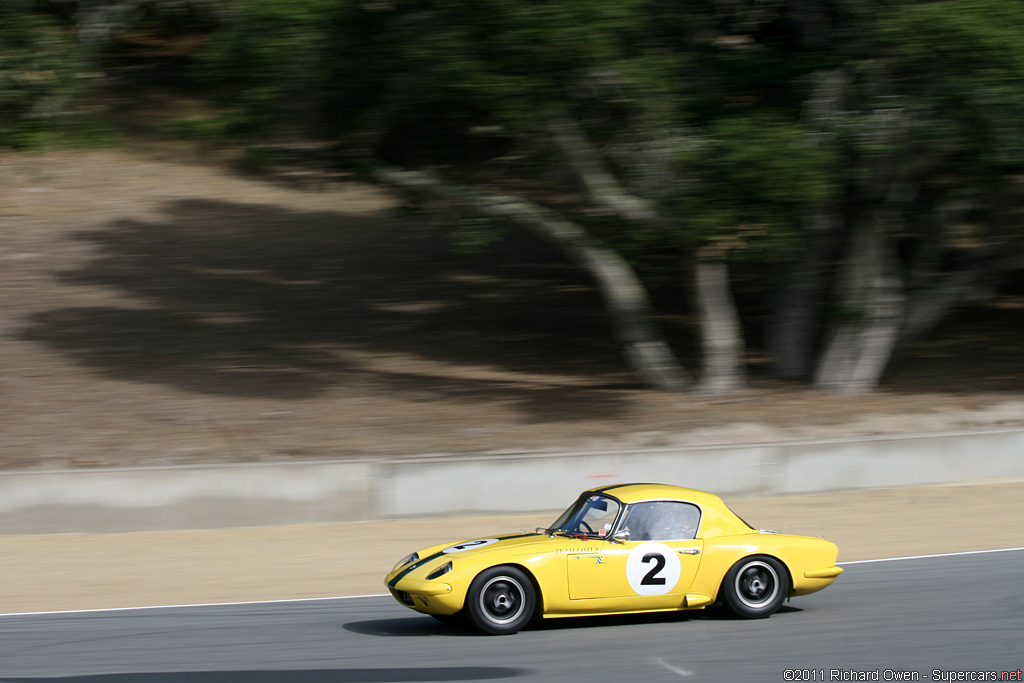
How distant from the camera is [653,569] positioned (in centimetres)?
746

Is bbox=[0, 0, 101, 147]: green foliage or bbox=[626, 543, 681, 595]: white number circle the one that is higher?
bbox=[0, 0, 101, 147]: green foliage

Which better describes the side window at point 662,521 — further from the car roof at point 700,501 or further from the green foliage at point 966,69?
the green foliage at point 966,69

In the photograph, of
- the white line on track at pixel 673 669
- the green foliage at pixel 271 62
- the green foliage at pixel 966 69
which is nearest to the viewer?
the white line on track at pixel 673 669

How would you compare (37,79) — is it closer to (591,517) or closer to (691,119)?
(691,119)

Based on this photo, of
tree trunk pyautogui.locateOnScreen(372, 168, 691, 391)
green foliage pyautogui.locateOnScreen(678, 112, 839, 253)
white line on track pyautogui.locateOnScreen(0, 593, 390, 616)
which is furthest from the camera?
tree trunk pyautogui.locateOnScreen(372, 168, 691, 391)

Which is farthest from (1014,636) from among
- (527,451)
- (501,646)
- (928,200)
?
(928,200)

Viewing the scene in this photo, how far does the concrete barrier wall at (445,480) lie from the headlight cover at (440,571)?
5.31 meters

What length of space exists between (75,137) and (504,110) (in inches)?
931

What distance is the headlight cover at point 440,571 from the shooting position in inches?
281

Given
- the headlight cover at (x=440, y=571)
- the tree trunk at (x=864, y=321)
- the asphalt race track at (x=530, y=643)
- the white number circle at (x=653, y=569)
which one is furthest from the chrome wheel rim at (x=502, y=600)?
the tree trunk at (x=864, y=321)

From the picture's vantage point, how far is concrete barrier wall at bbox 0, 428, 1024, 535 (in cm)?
1173

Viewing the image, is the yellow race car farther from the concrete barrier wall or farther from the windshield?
the concrete barrier wall

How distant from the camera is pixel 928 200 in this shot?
18266mm

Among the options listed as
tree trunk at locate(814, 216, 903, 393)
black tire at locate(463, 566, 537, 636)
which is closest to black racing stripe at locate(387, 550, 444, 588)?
black tire at locate(463, 566, 537, 636)
